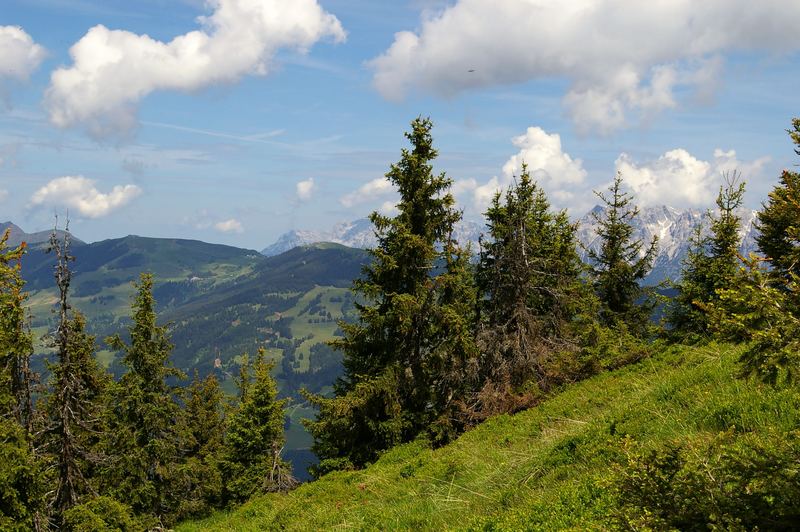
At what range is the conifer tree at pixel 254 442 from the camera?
113 ft

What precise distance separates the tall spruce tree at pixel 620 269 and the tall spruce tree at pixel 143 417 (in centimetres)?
3072

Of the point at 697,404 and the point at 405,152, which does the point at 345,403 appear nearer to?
the point at 405,152

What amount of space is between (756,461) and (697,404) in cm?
696

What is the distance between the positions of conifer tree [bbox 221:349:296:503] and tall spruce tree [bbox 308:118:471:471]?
38.2ft

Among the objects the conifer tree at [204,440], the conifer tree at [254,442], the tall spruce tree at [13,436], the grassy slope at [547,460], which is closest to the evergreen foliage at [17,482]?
the tall spruce tree at [13,436]

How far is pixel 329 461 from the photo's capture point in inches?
936

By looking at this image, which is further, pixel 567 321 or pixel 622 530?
pixel 567 321

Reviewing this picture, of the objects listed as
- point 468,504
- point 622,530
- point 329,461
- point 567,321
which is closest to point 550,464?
point 468,504

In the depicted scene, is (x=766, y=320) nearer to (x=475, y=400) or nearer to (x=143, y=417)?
(x=475, y=400)

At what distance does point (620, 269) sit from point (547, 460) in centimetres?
3068

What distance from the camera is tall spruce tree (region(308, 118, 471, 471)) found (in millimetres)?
23500

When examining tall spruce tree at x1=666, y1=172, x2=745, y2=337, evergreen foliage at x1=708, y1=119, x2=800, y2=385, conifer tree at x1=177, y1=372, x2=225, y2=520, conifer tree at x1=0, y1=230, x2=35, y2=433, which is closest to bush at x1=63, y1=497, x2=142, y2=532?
conifer tree at x1=0, y1=230, x2=35, y2=433

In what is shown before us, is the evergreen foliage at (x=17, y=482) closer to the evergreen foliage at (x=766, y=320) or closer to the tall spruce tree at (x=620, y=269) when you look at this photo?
the evergreen foliage at (x=766, y=320)

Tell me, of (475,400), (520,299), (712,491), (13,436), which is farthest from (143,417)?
(712,491)
